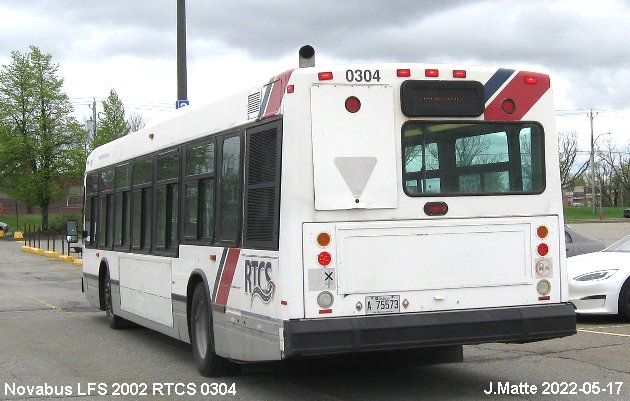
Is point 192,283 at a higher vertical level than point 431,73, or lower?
lower

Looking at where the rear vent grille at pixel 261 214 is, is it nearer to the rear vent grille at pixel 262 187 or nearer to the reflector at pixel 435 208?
the rear vent grille at pixel 262 187

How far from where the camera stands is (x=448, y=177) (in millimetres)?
7977

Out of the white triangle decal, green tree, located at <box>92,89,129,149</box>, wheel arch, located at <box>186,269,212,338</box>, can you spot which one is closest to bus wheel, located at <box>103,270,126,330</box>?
wheel arch, located at <box>186,269,212,338</box>

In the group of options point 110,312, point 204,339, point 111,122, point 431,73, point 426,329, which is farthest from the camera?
point 111,122

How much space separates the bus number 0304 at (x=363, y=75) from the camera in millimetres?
7657

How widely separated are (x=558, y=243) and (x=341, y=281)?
6.70 ft

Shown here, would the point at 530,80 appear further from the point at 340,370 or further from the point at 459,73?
the point at 340,370

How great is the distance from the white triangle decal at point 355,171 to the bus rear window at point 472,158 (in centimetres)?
36

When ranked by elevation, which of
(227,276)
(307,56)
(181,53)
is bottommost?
(227,276)

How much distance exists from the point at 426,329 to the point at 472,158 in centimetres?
158

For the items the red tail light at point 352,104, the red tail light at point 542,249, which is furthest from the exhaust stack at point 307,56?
the red tail light at point 542,249

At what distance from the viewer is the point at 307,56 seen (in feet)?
25.6

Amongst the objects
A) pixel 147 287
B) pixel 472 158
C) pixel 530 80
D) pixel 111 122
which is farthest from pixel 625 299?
pixel 111 122

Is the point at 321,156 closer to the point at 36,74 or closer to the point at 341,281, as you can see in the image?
the point at 341,281
